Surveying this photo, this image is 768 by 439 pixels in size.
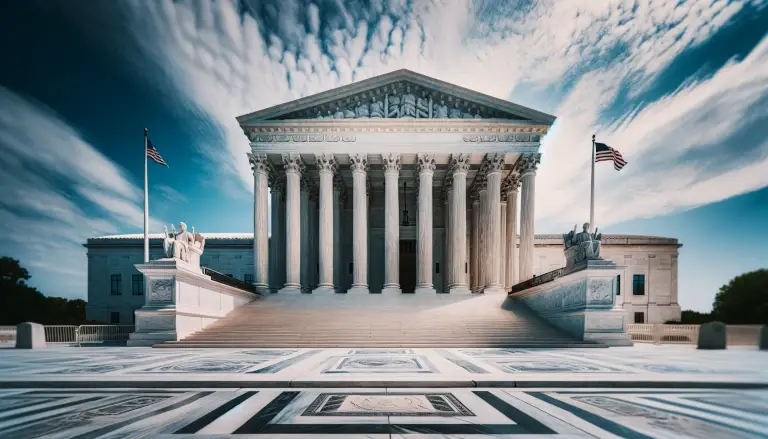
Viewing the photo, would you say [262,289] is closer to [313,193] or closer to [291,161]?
[291,161]

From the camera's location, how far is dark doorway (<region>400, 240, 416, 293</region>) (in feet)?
115

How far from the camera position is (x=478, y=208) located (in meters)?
32.0

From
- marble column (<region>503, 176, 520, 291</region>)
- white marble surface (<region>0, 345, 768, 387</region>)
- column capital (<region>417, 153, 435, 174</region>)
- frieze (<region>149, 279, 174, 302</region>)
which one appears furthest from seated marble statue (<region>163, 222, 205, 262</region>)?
marble column (<region>503, 176, 520, 291</region>)

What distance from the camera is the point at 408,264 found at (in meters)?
35.2

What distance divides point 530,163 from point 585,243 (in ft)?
34.8

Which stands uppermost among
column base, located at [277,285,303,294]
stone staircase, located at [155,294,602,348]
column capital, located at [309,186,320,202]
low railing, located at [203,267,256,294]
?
column capital, located at [309,186,320,202]

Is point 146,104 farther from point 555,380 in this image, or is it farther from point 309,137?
point 555,380

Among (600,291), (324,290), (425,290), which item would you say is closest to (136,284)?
(324,290)

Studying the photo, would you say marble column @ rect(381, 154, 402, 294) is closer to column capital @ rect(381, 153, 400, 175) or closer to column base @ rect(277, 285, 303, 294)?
column capital @ rect(381, 153, 400, 175)

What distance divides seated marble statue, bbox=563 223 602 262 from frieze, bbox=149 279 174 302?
65.2ft

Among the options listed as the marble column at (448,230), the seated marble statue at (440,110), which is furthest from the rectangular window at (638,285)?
the seated marble statue at (440,110)

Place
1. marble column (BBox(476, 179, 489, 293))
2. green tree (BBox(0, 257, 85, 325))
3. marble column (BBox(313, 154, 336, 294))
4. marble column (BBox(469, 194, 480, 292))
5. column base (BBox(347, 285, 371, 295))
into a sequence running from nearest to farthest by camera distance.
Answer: green tree (BBox(0, 257, 85, 325)) < column base (BBox(347, 285, 371, 295)) < marble column (BBox(313, 154, 336, 294)) < marble column (BBox(476, 179, 489, 293)) < marble column (BBox(469, 194, 480, 292))

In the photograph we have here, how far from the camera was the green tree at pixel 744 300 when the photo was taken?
13.1 ft

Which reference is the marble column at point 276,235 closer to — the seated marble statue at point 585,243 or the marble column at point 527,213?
the marble column at point 527,213
